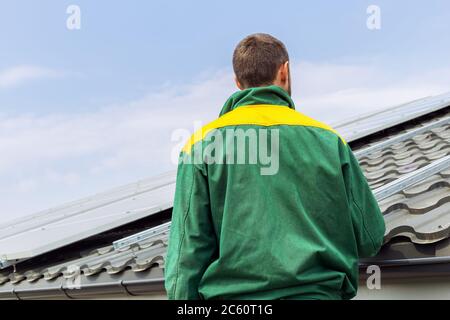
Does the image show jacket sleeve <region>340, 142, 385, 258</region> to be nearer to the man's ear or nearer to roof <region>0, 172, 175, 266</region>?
the man's ear

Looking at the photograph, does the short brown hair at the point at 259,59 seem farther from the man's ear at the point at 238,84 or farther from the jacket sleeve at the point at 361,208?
the jacket sleeve at the point at 361,208

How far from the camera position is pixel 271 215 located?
2.25m

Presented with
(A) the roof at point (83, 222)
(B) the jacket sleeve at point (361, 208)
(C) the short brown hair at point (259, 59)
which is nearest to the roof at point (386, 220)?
(A) the roof at point (83, 222)

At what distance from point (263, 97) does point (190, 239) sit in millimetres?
642

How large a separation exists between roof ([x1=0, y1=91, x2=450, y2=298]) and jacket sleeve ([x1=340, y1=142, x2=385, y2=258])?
0.33 meters

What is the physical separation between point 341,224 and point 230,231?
0.43 meters

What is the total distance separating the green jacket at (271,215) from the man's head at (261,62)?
0.06 meters

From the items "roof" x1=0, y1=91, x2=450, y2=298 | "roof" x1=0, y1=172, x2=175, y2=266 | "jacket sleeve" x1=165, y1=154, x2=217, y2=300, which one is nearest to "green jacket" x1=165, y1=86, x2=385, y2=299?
"jacket sleeve" x1=165, y1=154, x2=217, y2=300

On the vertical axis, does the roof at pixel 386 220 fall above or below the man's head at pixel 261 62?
below

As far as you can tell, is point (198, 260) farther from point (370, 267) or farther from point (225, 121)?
point (370, 267)

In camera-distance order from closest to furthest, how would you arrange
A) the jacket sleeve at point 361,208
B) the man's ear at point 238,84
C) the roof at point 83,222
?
the jacket sleeve at point 361,208, the man's ear at point 238,84, the roof at point 83,222

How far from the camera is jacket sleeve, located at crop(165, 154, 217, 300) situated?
2.32 m

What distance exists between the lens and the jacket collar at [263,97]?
2.44 metres

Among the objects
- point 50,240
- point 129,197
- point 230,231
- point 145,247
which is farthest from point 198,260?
point 129,197
